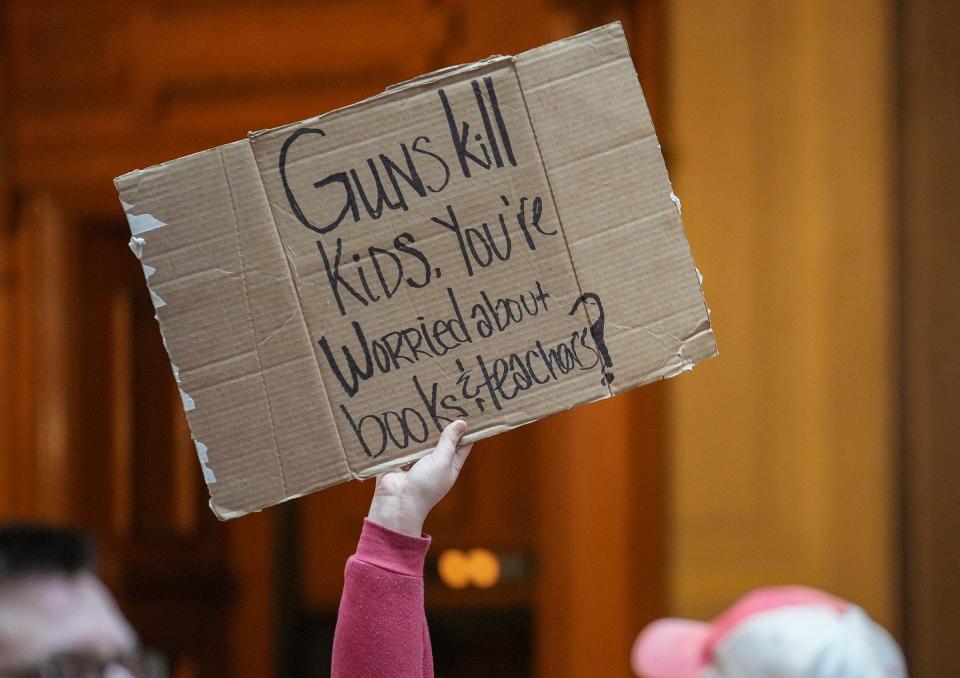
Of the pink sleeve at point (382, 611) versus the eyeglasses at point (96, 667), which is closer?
the eyeglasses at point (96, 667)

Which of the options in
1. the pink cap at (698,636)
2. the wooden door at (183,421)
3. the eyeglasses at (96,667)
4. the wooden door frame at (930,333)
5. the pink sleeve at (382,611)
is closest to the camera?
the eyeglasses at (96,667)

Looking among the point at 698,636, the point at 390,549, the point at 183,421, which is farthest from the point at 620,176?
the point at 183,421

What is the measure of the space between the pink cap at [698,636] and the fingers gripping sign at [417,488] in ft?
1.23

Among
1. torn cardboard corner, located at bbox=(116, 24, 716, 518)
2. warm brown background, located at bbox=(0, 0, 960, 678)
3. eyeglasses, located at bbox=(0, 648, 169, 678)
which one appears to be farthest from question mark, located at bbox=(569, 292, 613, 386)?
warm brown background, located at bbox=(0, 0, 960, 678)

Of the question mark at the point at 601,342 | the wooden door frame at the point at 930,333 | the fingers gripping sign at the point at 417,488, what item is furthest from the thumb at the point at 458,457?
the wooden door frame at the point at 930,333

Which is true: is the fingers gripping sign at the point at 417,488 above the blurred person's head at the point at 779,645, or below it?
above

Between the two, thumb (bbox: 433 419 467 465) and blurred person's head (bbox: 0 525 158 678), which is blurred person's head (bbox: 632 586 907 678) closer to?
thumb (bbox: 433 419 467 465)

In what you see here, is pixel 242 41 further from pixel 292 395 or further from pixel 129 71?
pixel 292 395

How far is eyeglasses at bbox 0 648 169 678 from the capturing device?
2.56ft

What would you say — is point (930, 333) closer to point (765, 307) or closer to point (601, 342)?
point (765, 307)

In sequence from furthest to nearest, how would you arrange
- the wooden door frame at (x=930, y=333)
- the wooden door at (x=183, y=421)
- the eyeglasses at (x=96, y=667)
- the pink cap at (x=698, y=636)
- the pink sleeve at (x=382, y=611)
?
1. the wooden door at (x=183, y=421)
2. the wooden door frame at (x=930, y=333)
3. the pink cap at (x=698, y=636)
4. the pink sleeve at (x=382, y=611)
5. the eyeglasses at (x=96, y=667)

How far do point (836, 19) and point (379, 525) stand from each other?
1.89 m

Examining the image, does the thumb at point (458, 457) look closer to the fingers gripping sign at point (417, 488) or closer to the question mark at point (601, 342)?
the fingers gripping sign at point (417, 488)

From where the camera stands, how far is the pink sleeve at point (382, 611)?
104cm
